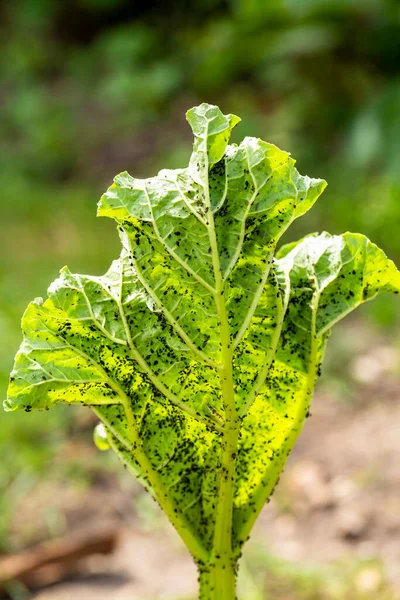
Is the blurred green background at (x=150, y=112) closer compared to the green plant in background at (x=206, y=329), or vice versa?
the green plant in background at (x=206, y=329)

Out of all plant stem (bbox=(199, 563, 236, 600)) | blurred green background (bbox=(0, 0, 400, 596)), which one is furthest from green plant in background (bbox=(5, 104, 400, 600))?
blurred green background (bbox=(0, 0, 400, 596))

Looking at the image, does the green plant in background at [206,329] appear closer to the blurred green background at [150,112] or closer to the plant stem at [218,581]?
the plant stem at [218,581]

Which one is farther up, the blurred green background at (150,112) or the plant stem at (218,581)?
the blurred green background at (150,112)

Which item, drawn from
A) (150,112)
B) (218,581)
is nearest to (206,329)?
(218,581)

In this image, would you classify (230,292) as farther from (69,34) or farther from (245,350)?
(69,34)

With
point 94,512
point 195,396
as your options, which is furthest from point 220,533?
point 94,512

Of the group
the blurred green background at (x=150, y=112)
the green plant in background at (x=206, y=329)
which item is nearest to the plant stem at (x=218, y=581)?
the green plant in background at (x=206, y=329)
